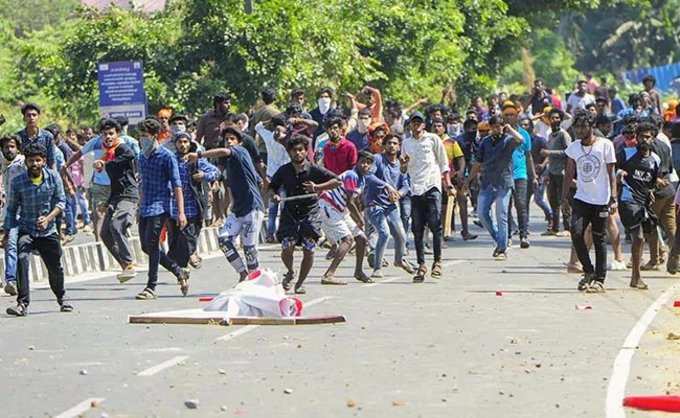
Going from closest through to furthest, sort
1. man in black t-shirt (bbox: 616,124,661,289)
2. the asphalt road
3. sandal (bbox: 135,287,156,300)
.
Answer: the asphalt road → sandal (bbox: 135,287,156,300) → man in black t-shirt (bbox: 616,124,661,289)

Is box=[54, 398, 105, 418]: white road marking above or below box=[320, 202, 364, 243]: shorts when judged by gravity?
below

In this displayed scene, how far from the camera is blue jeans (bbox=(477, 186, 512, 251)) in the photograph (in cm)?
2306

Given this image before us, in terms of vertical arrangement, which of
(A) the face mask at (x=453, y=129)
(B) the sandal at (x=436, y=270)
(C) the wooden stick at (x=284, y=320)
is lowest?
(C) the wooden stick at (x=284, y=320)

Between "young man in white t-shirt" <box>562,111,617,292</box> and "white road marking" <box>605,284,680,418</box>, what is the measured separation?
838 millimetres

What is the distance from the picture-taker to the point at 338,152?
70.3ft

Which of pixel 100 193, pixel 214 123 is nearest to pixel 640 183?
pixel 100 193

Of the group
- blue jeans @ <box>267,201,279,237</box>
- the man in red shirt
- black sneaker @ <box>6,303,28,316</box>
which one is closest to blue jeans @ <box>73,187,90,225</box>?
blue jeans @ <box>267,201,279,237</box>

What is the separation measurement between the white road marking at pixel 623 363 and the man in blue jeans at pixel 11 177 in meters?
5.55

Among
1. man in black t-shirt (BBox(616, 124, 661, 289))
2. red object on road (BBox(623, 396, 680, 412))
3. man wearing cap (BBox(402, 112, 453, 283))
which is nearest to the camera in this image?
red object on road (BBox(623, 396, 680, 412))

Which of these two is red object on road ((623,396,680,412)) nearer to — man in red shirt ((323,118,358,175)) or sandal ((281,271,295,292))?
sandal ((281,271,295,292))

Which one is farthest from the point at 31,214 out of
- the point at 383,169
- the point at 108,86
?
the point at 108,86

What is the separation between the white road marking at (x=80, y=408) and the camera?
34.8 feet

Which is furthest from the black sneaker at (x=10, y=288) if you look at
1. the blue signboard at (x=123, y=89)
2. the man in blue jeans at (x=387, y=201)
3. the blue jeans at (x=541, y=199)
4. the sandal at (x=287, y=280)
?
the blue signboard at (x=123, y=89)

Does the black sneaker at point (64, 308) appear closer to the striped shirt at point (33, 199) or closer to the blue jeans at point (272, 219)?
the striped shirt at point (33, 199)
